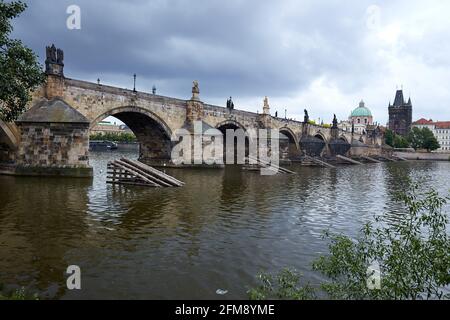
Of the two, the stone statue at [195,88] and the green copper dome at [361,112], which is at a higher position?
the green copper dome at [361,112]

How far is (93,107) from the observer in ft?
96.4

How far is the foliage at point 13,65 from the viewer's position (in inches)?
437

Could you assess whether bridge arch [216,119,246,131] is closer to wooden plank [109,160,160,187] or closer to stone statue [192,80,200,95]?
stone statue [192,80,200,95]

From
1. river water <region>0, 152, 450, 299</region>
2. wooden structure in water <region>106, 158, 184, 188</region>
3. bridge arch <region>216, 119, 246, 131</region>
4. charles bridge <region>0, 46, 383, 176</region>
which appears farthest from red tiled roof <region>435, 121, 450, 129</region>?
wooden structure in water <region>106, 158, 184, 188</region>

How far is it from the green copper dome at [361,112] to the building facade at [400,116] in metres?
21.2

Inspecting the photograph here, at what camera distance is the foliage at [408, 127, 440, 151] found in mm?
123750

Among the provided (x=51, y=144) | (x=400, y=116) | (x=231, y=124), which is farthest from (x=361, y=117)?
(x=51, y=144)

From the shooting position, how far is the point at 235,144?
5719 centimetres

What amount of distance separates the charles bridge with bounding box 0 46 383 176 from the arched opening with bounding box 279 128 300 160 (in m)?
13.8

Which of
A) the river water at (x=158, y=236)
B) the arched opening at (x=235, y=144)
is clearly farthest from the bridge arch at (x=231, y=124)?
the river water at (x=158, y=236)

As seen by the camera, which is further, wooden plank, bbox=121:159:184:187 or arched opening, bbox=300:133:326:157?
arched opening, bbox=300:133:326:157

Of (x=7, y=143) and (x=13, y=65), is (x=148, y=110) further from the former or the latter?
(x=13, y=65)

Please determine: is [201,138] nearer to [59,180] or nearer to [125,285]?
[59,180]

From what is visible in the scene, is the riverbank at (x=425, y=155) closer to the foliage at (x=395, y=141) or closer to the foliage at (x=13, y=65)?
the foliage at (x=395, y=141)
